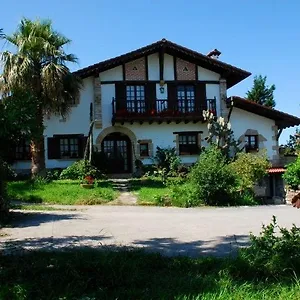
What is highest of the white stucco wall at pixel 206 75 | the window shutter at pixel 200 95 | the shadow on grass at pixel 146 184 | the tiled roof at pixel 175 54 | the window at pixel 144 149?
the tiled roof at pixel 175 54

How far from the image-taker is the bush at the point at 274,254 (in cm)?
532

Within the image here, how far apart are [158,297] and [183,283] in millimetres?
518

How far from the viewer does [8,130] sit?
6.43 meters

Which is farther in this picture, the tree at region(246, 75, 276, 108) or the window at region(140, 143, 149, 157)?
the tree at region(246, 75, 276, 108)

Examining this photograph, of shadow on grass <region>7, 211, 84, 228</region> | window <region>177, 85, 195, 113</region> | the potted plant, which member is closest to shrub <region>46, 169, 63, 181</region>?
the potted plant

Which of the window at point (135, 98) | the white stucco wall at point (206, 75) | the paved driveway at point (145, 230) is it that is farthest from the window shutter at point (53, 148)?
the paved driveway at point (145, 230)

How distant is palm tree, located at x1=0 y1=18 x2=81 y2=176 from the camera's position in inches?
766

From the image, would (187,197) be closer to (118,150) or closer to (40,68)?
(40,68)

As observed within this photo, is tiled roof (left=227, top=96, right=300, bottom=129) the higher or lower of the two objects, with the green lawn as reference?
higher

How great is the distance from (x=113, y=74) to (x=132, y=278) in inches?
816

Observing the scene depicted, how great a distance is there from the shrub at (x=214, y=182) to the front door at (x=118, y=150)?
1032 cm

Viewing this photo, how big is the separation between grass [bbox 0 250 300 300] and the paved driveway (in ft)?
3.39

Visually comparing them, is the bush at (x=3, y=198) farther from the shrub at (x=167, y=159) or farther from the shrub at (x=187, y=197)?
the shrub at (x=167, y=159)

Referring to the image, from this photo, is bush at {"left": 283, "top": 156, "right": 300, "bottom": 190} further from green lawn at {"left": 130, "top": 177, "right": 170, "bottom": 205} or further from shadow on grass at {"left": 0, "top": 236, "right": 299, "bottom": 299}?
green lawn at {"left": 130, "top": 177, "right": 170, "bottom": 205}
